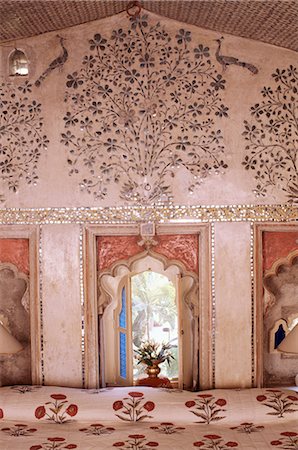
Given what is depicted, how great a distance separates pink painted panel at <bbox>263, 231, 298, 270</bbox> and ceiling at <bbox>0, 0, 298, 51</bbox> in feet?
4.48

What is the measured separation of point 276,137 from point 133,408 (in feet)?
7.19

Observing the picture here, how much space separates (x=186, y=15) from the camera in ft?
14.7

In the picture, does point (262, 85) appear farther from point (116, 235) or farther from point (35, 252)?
point (35, 252)

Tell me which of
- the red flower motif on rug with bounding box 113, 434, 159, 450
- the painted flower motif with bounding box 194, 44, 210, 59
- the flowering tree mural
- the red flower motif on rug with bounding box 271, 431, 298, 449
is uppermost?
the painted flower motif with bounding box 194, 44, 210, 59

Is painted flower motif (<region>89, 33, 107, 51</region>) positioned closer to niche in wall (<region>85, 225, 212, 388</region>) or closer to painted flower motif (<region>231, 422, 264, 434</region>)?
niche in wall (<region>85, 225, 212, 388</region>)

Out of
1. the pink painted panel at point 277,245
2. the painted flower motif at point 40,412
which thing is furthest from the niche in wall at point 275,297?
the painted flower motif at point 40,412

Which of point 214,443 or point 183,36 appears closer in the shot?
point 214,443

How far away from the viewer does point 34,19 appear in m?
4.30

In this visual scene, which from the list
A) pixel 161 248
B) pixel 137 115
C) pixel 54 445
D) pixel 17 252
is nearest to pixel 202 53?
pixel 137 115

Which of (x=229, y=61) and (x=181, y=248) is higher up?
(x=229, y=61)

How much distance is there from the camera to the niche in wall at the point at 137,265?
15.5 feet

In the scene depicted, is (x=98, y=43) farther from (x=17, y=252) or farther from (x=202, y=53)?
(x=17, y=252)

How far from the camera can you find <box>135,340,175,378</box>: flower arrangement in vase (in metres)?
5.16

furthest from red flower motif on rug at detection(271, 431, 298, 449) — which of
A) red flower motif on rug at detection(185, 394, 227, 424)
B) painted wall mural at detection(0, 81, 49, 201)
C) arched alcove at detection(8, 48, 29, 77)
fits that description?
arched alcove at detection(8, 48, 29, 77)
